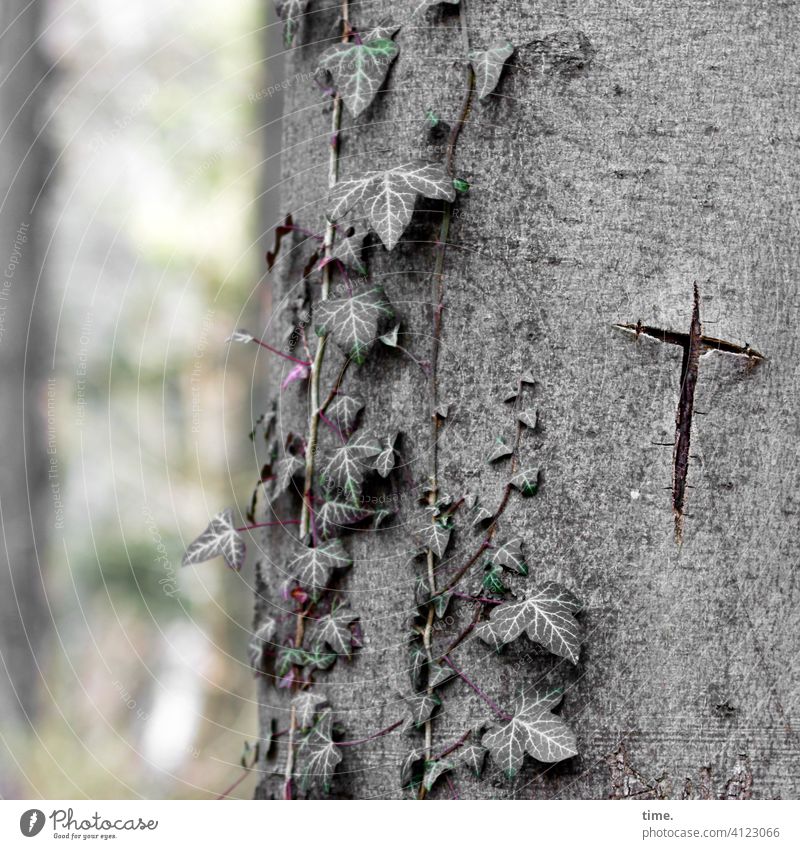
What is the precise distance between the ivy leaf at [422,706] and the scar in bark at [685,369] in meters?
0.32

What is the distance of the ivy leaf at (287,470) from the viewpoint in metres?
0.94

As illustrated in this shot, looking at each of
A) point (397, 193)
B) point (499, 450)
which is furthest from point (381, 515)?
point (397, 193)

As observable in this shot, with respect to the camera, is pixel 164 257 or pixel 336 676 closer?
pixel 336 676

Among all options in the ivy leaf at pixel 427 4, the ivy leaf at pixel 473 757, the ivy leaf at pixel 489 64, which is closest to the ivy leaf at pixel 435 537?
the ivy leaf at pixel 473 757

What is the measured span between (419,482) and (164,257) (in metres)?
4.82

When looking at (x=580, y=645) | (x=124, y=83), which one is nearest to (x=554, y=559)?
(x=580, y=645)

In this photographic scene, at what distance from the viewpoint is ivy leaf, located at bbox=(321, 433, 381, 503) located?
2.84 ft

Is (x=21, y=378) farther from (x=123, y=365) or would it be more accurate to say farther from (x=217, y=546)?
(x=217, y=546)

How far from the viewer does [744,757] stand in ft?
2.55

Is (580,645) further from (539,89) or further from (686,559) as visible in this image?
(539,89)

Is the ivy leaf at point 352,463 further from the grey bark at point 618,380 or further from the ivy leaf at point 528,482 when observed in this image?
the ivy leaf at point 528,482

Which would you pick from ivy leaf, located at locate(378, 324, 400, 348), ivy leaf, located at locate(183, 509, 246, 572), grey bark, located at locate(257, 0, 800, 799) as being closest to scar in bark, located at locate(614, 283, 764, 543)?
grey bark, located at locate(257, 0, 800, 799)

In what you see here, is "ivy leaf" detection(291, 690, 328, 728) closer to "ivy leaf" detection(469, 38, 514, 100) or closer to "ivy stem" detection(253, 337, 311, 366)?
"ivy stem" detection(253, 337, 311, 366)

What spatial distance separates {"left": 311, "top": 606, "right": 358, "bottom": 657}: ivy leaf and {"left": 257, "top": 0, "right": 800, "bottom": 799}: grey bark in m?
0.02
